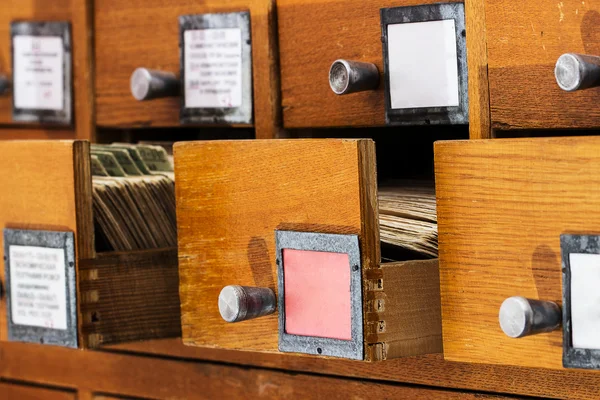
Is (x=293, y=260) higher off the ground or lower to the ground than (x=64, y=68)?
lower

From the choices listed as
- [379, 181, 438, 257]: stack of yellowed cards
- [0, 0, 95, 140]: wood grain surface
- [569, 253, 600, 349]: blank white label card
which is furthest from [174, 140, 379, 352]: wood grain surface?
[0, 0, 95, 140]: wood grain surface

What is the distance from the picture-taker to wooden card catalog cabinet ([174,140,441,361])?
129 cm

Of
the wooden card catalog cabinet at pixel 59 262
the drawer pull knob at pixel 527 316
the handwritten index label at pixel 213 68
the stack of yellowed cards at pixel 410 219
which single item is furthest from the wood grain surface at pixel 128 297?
the drawer pull knob at pixel 527 316

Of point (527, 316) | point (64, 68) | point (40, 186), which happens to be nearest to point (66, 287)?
point (40, 186)

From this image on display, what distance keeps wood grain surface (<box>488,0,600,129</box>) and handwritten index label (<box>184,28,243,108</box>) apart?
472 millimetres

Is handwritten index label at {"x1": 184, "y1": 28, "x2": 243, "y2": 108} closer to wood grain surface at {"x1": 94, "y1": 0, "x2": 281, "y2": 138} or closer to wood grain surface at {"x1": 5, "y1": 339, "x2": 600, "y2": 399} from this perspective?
wood grain surface at {"x1": 94, "y1": 0, "x2": 281, "y2": 138}

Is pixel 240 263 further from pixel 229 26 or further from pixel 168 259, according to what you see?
pixel 229 26

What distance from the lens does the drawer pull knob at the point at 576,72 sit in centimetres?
124

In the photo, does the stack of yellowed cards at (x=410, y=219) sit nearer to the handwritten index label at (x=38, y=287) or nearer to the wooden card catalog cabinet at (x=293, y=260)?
the wooden card catalog cabinet at (x=293, y=260)

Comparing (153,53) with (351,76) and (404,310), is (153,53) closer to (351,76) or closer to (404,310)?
(351,76)

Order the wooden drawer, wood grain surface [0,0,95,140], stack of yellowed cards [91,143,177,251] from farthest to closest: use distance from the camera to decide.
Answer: the wooden drawer → wood grain surface [0,0,95,140] → stack of yellowed cards [91,143,177,251]

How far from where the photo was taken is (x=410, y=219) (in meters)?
1.50

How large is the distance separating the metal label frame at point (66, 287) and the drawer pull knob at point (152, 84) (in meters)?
0.31

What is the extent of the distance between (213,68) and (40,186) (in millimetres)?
359
